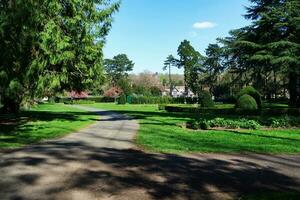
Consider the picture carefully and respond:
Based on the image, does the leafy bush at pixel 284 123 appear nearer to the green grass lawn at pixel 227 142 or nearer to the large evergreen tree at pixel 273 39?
the green grass lawn at pixel 227 142

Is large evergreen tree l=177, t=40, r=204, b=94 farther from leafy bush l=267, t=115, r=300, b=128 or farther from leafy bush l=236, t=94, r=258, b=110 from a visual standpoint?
leafy bush l=267, t=115, r=300, b=128

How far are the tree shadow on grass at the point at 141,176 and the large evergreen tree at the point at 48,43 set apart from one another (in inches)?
306

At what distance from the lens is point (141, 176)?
8914mm

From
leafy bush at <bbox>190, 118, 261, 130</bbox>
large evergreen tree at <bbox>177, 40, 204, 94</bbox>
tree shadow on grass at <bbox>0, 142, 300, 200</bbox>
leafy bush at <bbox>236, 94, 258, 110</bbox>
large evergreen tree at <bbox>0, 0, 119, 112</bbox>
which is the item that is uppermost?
large evergreen tree at <bbox>177, 40, 204, 94</bbox>

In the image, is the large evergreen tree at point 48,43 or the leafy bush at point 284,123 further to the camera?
the leafy bush at point 284,123

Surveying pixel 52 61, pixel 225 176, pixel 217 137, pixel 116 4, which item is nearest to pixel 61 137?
pixel 52 61

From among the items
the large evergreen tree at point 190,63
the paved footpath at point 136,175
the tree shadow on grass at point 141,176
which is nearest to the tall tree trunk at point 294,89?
the paved footpath at point 136,175

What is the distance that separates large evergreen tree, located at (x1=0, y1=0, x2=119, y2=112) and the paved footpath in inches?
281

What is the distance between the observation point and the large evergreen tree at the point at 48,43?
58.3ft

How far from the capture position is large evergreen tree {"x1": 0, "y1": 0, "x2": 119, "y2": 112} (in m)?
17.8

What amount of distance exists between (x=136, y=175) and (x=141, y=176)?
13cm

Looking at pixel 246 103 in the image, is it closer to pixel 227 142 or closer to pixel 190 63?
pixel 227 142

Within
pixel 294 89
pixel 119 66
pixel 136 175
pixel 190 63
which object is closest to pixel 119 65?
pixel 119 66

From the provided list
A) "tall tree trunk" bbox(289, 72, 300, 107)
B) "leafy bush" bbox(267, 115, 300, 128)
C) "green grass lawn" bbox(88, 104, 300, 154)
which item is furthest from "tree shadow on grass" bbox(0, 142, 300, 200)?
"tall tree trunk" bbox(289, 72, 300, 107)
